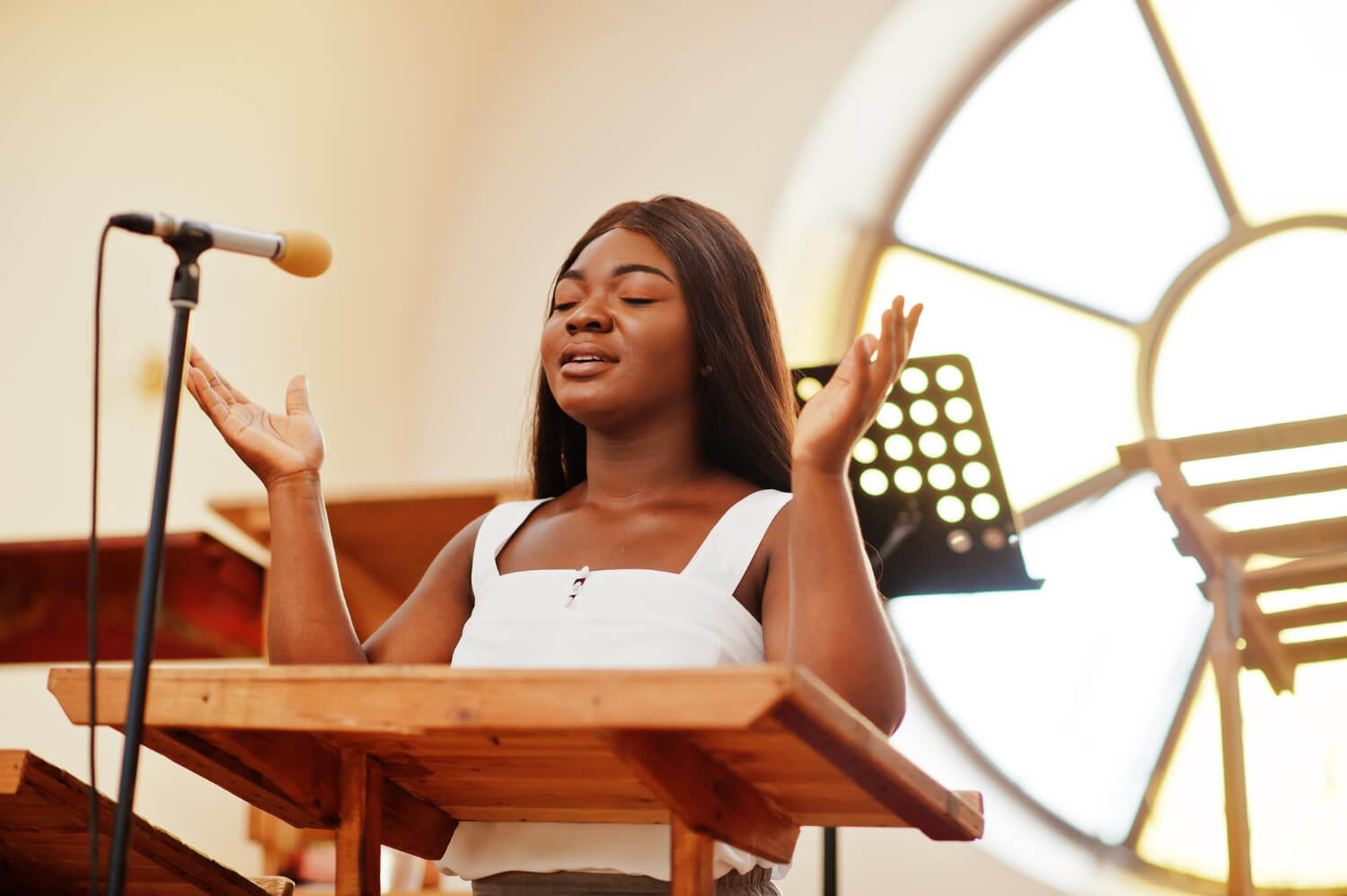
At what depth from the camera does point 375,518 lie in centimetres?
290

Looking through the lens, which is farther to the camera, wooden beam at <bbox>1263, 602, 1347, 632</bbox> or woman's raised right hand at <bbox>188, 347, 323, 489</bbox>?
wooden beam at <bbox>1263, 602, 1347, 632</bbox>

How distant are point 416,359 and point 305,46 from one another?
0.94 metres

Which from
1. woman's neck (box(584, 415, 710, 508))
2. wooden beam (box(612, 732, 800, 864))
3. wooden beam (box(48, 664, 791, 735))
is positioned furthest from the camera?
woman's neck (box(584, 415, 710, 508))

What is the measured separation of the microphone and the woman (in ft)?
0.94

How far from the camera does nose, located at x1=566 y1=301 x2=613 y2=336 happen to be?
1729 millimetres

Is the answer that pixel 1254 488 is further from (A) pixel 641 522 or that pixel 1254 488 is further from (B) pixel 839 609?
(B) pixel 839 609

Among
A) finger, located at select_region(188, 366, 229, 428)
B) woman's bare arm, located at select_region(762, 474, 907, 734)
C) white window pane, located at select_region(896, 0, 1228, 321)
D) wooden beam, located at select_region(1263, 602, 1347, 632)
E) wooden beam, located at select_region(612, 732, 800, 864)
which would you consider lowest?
wooden beam, located at select_region(612, 732, 800, 864)

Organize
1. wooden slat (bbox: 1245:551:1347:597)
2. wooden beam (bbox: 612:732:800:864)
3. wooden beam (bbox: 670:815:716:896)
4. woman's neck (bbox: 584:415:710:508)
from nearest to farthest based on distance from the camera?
wooden beam (bbox: 612:732:800:864) < wooden beam (bbox: 670:815:716:896) < woman's neck (bbox: 584:415:710:508) < wooden slat (bbox: 1245:551:1347:597)

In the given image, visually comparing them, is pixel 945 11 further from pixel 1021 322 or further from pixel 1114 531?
pixel 1114 531

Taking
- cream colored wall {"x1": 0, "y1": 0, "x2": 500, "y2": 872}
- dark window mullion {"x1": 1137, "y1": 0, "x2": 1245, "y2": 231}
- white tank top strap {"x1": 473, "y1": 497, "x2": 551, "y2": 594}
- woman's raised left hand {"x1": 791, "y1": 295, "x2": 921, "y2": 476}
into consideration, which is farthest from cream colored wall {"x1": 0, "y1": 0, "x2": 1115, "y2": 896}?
woman's raised left hand {"x1": 791, "y1": 295, "x2": 921, "y2": 476}

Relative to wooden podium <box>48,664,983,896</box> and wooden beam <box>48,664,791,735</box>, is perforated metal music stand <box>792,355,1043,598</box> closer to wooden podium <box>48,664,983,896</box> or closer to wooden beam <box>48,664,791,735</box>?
wooden podium <box>48,664,983,896</box>

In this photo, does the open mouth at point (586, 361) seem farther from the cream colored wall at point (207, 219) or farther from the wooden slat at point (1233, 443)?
the cream colored wall at point (207, 219)

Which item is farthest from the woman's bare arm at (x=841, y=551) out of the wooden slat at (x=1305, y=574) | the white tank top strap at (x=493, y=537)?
the wooden slat at (x=1305, y=574)

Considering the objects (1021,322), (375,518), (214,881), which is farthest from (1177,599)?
(214,881)
